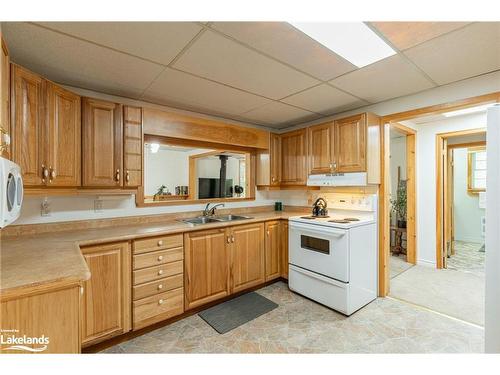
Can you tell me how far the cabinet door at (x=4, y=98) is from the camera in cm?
129

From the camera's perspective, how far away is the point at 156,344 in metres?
1.99

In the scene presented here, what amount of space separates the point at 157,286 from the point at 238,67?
2032mm

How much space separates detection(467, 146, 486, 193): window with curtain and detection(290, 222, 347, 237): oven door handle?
197 inches

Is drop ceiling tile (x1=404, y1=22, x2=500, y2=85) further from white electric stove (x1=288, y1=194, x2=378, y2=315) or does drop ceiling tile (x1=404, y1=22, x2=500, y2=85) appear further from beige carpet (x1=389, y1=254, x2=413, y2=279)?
beige carpet (x1=389, y1=254, x2=413, y2=279)

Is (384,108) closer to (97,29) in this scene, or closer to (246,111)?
(246,111)

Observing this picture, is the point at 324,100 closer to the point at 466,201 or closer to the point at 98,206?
the point at 98,206

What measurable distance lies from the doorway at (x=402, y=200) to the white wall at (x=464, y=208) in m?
1.78

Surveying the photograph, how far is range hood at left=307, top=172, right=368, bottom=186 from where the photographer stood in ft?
8.63

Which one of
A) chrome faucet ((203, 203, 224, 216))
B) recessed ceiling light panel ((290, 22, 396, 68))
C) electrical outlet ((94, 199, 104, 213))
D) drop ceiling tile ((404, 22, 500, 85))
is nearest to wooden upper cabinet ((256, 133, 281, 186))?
chrome faucet ((203, 203, 224, 216))

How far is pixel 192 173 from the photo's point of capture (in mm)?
3150

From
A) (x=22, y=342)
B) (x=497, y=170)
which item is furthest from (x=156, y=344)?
(x=497, y=170)

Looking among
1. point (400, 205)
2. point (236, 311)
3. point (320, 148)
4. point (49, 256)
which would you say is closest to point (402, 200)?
point (400, 205)

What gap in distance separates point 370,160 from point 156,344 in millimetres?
2775

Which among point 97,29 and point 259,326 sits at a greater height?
point 97,29
